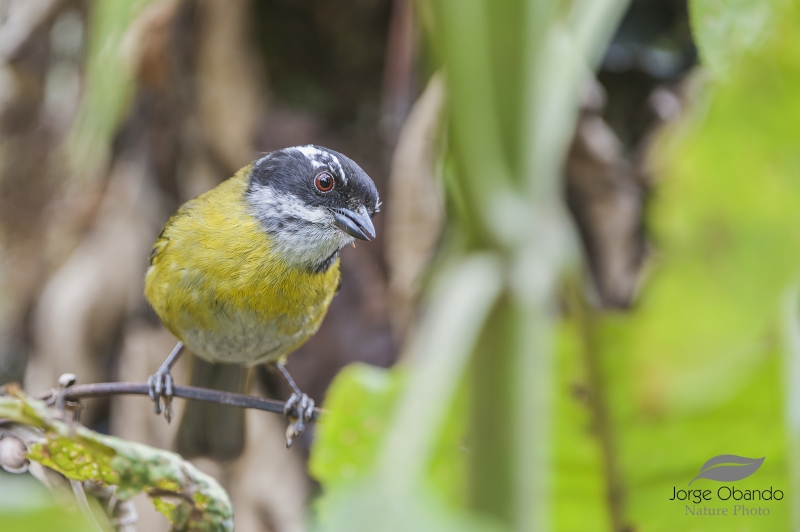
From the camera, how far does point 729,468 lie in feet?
4.56

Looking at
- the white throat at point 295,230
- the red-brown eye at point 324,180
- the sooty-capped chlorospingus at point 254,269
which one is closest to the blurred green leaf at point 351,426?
the sooty-capped chlorospingus at point 254,269

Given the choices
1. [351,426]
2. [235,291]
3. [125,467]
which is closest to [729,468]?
[351,426]

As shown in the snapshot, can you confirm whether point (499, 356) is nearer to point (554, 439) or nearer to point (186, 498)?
point (554, 439)

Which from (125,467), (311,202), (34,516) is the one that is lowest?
(34,516)

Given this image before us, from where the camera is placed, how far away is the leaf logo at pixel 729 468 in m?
1.37

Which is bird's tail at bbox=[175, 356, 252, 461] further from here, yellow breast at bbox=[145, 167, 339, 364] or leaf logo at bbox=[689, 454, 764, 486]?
leaf logo at bbox=[689, 454, 764, 486]

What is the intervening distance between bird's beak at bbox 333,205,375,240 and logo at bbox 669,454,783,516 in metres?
0.75

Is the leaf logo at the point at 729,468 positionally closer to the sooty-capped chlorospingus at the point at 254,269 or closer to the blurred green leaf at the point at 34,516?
the sooty-capped chlorospingus at the point at 254,269

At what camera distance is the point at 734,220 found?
27.4 inches

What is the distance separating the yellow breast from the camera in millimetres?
1308

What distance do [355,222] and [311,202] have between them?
0.12m

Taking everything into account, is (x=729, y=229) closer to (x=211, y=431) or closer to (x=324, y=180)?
(x=324, y=180)

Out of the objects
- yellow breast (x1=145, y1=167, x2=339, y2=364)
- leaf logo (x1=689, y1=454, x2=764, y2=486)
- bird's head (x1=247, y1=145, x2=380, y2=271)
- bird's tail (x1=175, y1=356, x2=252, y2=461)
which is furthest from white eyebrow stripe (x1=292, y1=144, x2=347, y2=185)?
leaf logo (x1=689, y1=454, x2=764, y2=486)

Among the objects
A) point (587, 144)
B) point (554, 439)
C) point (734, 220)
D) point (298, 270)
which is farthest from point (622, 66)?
point (734, 220)
